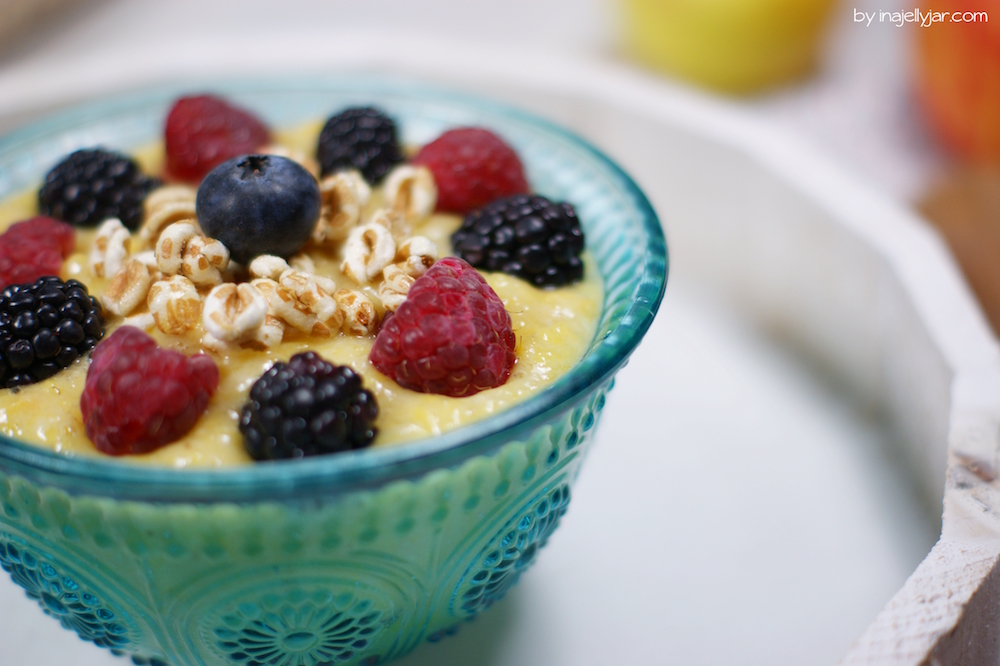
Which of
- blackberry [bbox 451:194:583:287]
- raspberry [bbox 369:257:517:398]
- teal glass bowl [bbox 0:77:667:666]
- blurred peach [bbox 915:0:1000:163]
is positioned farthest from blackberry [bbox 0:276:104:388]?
blurred peach [bbox 915:0:1000:163]

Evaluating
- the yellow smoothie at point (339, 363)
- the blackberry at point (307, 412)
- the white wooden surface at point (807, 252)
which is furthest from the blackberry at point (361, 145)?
the white wooden surface at point (807, 252)

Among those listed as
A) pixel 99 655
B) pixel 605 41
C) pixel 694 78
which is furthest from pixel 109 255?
pixel 605 41

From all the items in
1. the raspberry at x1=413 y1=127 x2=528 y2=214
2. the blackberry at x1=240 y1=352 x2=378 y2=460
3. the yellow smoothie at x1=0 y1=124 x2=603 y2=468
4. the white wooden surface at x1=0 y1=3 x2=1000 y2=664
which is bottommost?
the white wooden surface at x1=0 y1=3 x2=1000 y2=664

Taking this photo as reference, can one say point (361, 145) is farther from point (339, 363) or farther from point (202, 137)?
point (339, 363)

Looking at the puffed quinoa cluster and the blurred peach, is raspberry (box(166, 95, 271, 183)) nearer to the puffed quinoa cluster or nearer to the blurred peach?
the puffed quinoa cluster

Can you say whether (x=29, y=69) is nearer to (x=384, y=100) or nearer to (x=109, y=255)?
(x=384, y=100)
